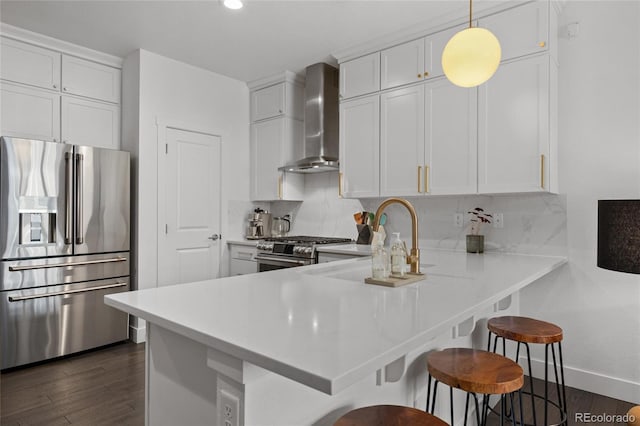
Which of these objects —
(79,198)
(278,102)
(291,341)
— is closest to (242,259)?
(79,198)

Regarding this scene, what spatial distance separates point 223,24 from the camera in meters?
Answer: 3.16

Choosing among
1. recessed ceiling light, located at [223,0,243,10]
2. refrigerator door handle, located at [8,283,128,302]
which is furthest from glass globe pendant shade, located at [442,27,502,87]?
refrigerator door handle, located at [8,283,128,302]

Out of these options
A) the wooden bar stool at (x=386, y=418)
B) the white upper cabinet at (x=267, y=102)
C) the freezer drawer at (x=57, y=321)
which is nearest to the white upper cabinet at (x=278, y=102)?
the white upper cabinet at (x=267, y=102)

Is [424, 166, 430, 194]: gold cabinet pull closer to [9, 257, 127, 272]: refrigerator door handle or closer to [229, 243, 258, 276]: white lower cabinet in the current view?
[229, 243, 258, 276]: white lower cabinet

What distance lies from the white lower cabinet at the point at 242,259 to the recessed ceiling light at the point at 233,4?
2244mm

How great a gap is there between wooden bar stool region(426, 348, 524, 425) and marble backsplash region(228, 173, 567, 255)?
1.54 meters

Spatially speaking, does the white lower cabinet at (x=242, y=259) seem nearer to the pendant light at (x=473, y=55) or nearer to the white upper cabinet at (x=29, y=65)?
the white upper cabinet at (x=29, y=65)

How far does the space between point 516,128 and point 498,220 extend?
742mm

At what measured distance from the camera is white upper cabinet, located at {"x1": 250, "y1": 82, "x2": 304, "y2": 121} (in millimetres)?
4230

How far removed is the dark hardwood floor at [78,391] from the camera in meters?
2.24

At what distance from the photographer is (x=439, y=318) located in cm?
109

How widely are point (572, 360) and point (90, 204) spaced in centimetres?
398

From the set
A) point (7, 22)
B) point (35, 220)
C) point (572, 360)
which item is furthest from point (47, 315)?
point (572, 360)

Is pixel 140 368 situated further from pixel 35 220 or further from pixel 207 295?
pixel 207 295
